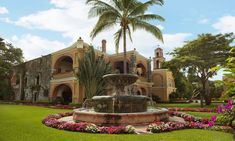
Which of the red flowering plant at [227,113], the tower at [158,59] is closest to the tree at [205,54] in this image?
the red flowering plant at [227,113]

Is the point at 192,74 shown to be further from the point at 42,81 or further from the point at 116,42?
the point at 42,81

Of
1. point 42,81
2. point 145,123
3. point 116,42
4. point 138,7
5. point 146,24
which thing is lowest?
point 145,123

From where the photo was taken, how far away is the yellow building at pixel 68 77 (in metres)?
25.4

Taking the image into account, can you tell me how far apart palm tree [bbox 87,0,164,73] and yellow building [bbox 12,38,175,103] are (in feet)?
41.6

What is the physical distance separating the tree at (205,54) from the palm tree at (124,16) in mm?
9497

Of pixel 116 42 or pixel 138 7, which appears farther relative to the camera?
pixel 116 42

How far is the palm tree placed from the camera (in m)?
12.1

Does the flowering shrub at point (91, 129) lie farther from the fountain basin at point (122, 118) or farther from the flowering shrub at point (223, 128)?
the flowering shrub at point (223, 128)

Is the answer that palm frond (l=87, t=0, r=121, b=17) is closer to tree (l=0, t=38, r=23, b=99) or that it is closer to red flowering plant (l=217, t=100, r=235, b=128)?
red flowering plant (l=217, t=100, r=235, b=128)

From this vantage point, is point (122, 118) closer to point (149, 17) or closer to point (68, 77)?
point (149, 17)

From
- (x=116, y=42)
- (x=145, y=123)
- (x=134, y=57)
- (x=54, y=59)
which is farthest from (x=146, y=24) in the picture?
(x=54, y=59)

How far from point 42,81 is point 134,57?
1458 centimetres

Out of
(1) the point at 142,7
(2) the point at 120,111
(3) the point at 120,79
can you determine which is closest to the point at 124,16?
A: (1) the point at 142,7

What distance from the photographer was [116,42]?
13445 mm
